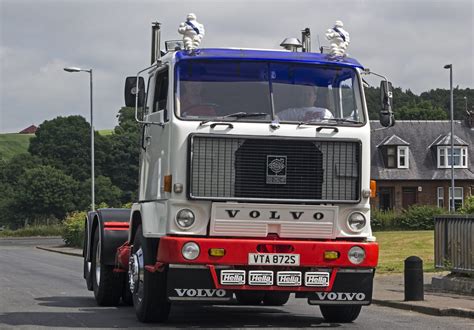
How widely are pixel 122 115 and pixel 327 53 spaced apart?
127m

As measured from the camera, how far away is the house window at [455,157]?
80000 mm

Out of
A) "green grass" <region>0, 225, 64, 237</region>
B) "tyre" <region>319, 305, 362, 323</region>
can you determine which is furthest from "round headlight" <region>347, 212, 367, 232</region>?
"green grass" <region>0, 225, 64, 237</region>

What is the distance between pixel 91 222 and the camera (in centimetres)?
1766

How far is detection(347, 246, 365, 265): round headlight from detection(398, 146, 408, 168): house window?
67780mm

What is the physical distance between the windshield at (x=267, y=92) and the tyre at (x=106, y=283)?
4.40 metres

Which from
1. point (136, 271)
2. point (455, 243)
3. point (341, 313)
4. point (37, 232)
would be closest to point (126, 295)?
point (136, 271)

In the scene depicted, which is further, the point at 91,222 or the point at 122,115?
the point at 122,115

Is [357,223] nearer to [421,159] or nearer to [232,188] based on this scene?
[232,188]

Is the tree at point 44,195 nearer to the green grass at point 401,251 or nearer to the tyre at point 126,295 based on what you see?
the green grass at point 401,251

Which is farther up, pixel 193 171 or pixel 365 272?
Answer: pixel 193 171

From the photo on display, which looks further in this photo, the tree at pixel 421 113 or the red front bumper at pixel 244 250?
the tree at pixel 421 113

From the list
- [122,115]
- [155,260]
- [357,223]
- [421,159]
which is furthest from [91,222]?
[122,115]

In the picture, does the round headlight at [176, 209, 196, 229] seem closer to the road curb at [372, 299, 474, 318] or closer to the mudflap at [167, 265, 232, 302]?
the mudflap at [167, 265, 232, 302]

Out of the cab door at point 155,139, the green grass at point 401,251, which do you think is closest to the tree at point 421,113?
the green grass at point 401,251
